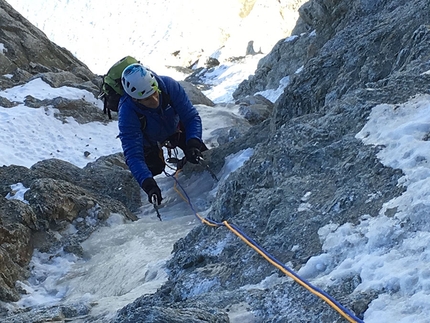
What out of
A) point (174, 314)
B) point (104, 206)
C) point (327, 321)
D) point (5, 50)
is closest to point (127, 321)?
point (174, 314)

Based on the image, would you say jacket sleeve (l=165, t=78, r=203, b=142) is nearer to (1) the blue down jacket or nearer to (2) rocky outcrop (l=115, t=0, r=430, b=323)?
(1) the blue down jacket

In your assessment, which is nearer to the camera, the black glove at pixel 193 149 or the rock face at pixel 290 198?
the rock face at pixel 290 198

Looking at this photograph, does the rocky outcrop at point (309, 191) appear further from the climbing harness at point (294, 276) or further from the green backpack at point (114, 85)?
the green backpack at point (114, 85)

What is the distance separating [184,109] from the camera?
294 inches

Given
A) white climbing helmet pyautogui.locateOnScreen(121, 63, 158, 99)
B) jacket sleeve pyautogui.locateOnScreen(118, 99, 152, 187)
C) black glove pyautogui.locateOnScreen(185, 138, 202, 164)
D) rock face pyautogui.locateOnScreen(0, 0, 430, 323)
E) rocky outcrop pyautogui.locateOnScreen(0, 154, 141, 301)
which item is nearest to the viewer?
rock face pyautogui.locateOnScreen(0, 0, 430, 323)

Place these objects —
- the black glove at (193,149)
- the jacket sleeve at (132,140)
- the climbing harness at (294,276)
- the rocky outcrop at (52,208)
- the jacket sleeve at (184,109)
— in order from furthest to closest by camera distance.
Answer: the rocky outcrop at (52,208)
the black glove at (193,149)
the jacket sleeve at (184,109)
the jacket sleeve at (132,140)
the climbing harness at (294,276)

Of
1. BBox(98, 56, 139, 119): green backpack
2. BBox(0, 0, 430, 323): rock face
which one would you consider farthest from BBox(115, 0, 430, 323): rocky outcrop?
BBox(98, 56, 139, 119): green backpack

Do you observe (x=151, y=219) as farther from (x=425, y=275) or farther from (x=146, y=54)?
(x=146, y=54)

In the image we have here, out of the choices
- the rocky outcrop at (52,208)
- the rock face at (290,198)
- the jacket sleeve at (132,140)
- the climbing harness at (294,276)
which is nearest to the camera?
the climbing harness at (294,276)

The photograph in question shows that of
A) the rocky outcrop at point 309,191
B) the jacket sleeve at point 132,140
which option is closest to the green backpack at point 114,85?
the jacket sleeve at point 132,140

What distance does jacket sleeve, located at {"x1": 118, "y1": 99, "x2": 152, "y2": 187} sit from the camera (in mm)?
6711

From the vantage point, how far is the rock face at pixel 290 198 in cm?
387

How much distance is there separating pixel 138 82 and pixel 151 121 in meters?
1.01

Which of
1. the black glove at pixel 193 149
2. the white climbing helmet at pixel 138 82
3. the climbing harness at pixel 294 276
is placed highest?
the white climbing helmet at pixel 138 82
